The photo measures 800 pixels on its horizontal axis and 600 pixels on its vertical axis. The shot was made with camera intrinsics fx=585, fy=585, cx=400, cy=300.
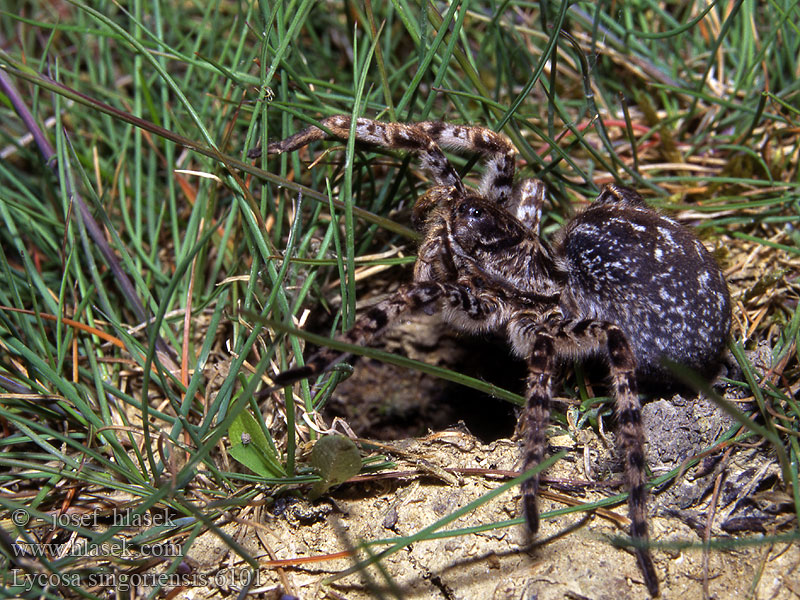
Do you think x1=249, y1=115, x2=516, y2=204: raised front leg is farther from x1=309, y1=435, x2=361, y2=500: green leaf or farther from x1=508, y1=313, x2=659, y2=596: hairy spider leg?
x1=309, y1=435, x2=361, y2=500: green leaf

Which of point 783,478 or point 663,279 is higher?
point 663,279

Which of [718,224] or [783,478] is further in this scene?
[718,224]

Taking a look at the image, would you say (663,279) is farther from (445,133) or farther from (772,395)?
(445,133)

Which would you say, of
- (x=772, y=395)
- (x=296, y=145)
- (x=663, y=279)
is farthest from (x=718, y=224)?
(x=296, y=145)

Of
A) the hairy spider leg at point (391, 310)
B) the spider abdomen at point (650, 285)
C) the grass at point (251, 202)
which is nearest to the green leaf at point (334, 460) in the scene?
the grass at point (251, 202)

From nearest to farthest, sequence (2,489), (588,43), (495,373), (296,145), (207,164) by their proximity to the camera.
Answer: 1. (2,489)
2. (296,145)
3. (207,164)
4. (495,373)
5. (588,43)

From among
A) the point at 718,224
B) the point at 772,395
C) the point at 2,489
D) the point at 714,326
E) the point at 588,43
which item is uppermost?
the point at 588,43

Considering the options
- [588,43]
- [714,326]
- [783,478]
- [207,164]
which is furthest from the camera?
[588,43]

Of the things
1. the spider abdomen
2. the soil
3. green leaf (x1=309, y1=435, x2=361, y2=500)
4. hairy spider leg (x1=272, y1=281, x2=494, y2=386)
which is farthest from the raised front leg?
green leaf (x1=309, y1=435, x2=361, y2=500)

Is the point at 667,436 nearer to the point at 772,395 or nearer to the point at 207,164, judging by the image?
the point at 772,395
